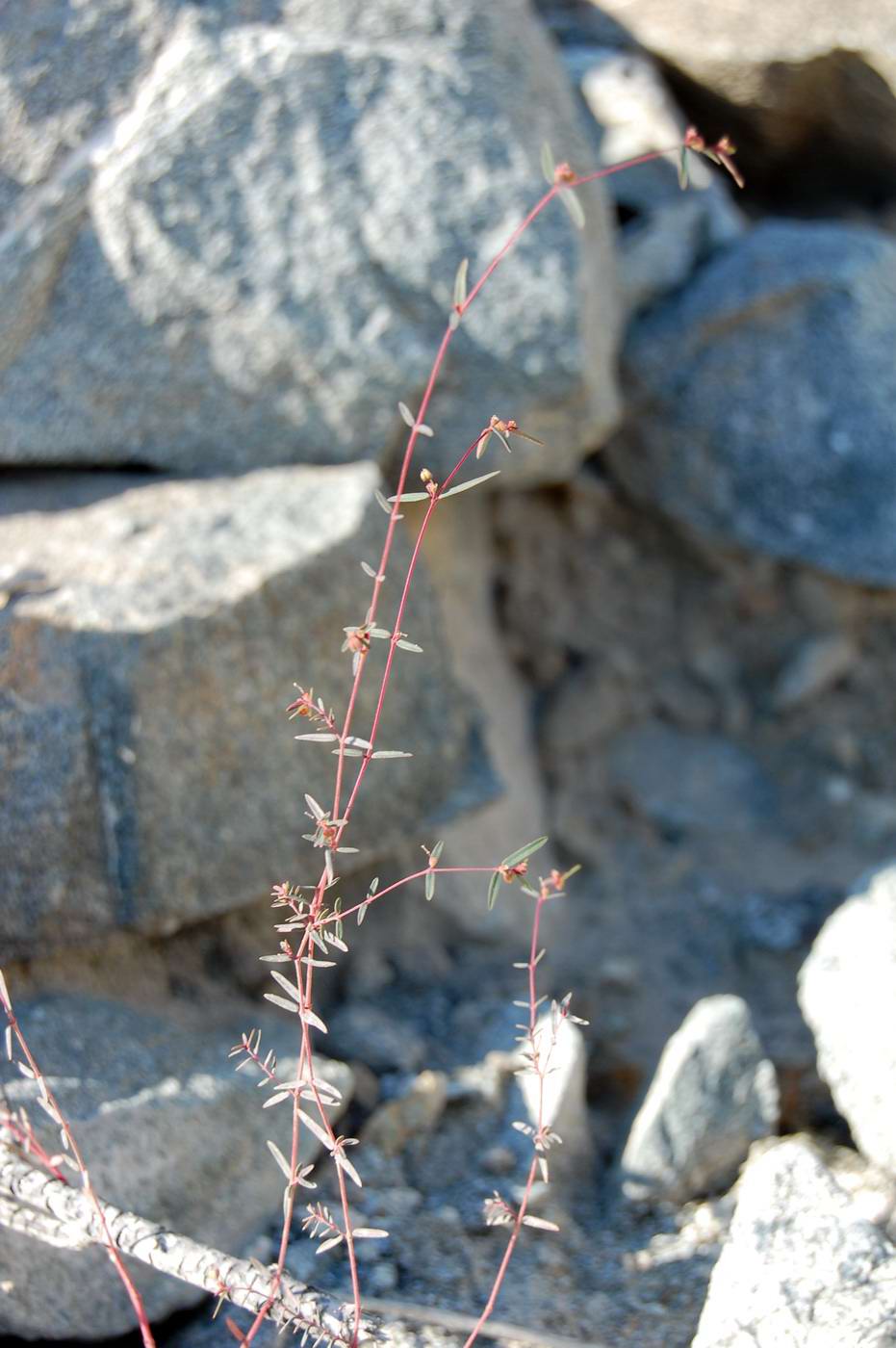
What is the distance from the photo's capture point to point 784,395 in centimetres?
236

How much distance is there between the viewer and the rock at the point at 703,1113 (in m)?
1.70

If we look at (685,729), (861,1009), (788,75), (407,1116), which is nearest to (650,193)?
(788,75)

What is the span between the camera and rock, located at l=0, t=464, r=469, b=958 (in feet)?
5.31

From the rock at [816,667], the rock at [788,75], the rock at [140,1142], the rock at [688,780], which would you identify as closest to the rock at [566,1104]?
the rock at [140,1142]

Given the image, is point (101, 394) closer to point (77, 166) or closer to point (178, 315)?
point (178, 315)

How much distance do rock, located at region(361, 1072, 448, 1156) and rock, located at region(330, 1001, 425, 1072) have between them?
5 centimetres

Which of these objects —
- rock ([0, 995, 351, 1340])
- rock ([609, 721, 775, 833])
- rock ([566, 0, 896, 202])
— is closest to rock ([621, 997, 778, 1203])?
rock ([0, 995, 351, 1340])

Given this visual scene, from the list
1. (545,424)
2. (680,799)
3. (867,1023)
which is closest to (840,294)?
(545,424)

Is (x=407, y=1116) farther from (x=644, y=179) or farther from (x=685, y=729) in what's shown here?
(x=644, y=179)

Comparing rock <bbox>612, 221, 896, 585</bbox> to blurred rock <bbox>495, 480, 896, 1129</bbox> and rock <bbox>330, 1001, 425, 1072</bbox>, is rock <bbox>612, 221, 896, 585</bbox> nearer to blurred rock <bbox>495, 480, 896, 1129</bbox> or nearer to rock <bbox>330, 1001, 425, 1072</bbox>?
blurred rock <bbox>495, 480, 896, 1129</bbox>

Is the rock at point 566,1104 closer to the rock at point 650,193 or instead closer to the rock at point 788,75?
the rock at point 650,193

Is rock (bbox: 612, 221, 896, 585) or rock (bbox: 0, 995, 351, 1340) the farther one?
rock (bbox: 612, 221, 896, 585)

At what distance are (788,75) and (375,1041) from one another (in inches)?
78.5

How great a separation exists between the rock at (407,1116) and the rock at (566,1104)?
0.12 meters
